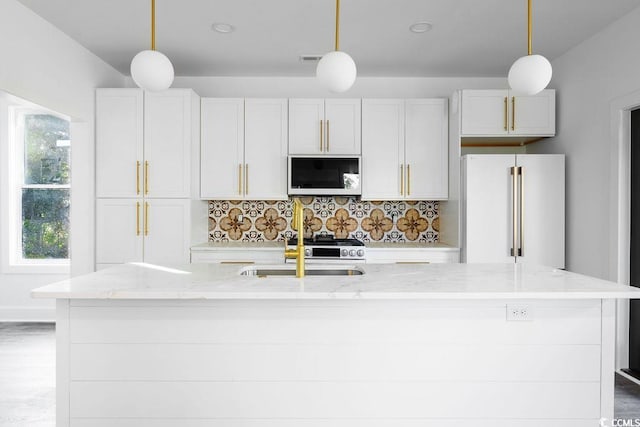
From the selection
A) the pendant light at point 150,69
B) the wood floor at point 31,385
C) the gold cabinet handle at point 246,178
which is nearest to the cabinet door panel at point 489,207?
the wood floor at point 31,385

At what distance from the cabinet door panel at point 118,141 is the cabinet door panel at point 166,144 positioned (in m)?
0.09

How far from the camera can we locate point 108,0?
2.86 metres

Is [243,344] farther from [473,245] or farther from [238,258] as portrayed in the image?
[473,245]

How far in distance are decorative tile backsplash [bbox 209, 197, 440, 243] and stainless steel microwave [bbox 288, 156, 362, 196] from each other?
1.56ft

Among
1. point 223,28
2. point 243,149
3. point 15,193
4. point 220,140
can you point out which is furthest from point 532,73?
point 15,193

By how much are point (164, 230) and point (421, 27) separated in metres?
2.71

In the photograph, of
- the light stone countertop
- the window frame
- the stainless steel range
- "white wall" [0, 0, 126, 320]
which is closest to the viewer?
the light stone countertop

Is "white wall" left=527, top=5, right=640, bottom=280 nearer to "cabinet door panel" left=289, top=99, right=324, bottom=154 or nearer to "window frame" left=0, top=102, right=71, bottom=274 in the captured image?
"cabinet door panel" left=289, top=99, right=324, bottom=154

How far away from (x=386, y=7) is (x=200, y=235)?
2630 mm

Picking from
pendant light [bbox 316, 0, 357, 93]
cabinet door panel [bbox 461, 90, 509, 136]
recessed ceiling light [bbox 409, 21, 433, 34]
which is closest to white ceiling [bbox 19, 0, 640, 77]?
recessed ceiling light [bbox 409, 21, 433, 34]

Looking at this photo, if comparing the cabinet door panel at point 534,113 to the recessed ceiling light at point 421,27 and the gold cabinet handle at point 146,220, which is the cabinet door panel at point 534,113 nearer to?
the recessed ceiling light at point 421,27

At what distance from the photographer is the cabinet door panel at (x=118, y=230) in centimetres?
388

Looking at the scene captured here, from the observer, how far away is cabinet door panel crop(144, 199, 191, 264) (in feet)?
12.7

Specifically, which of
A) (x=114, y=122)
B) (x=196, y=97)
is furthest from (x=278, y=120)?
(x=114, y=122)
